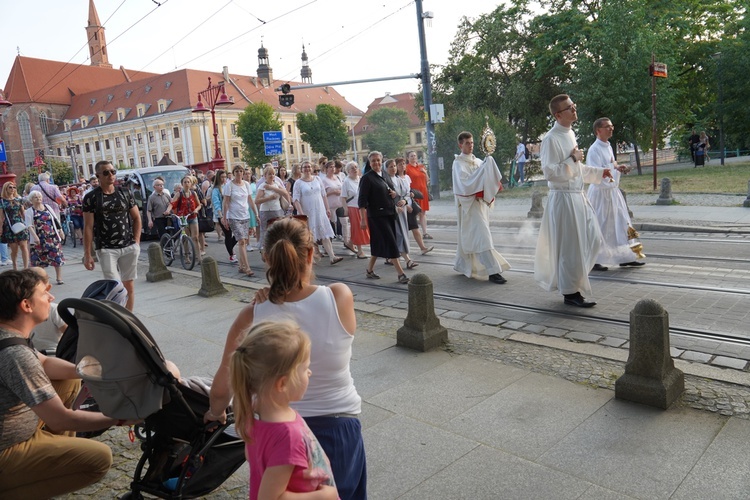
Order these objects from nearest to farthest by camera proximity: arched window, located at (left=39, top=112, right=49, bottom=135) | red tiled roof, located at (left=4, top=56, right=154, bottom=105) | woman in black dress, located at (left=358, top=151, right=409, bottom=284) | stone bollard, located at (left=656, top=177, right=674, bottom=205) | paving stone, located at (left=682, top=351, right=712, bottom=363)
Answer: paving stone, located at (left=682, top=351, right=712, bottom=363) < woman in black dress, located at (left=358, top=151, right=409, bottom=284) < stone bollard, located at (left=656, top=177, right=674, bottom=205) < red tiled roof, located at (left=4, top=56, right=154, bottom=105) < arched window, located at (left=39, top=112, right=49, bottom=135)

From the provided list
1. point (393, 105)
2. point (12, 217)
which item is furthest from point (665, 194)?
point (393, 105)

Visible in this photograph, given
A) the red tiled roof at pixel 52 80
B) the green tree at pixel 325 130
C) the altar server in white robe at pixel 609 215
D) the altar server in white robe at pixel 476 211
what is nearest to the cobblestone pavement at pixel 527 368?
the altar server in white robe at pixel 476 211

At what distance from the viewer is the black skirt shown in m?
8.81

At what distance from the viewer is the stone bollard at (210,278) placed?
8984 millimetres

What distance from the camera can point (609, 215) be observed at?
888 cm

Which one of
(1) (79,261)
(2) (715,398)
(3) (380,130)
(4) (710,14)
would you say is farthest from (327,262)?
(3) (380,130)

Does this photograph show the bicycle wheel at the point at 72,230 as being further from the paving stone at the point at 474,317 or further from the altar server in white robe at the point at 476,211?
the paving stone at the point at 474,317

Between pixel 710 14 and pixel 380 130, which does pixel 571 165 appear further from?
pixel 380 130

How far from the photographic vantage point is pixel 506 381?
15.6ft

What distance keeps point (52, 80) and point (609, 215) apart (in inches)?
3793

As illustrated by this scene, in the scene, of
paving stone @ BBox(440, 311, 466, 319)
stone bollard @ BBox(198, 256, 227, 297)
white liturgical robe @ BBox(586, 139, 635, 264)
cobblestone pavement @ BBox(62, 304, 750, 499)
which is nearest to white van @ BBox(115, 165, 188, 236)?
stone bollard @ BBox(198, 256, 227, 297)

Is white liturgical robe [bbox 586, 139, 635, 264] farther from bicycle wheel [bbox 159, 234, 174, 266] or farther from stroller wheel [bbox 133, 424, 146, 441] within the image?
bicycle wheel [bbox 159, 234, 174, 266]

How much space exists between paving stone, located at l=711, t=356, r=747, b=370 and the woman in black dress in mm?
4583

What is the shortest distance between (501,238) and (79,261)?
9.97 meters
